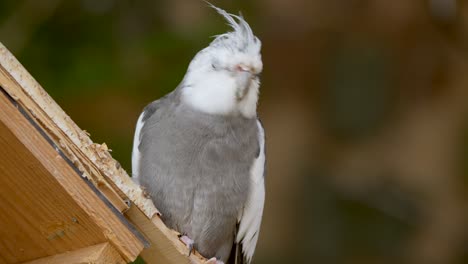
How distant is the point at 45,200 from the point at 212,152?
0.88 metres

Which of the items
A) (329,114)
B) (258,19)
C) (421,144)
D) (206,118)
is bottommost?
(421,144)

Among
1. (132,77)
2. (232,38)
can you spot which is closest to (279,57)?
(132,77)

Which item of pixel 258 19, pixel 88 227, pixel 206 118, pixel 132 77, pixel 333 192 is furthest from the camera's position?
pixel 333 192

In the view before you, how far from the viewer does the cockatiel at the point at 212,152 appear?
128 inches

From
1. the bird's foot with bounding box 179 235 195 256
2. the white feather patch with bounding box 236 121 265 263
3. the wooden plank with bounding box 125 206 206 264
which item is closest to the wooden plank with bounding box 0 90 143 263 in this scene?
the wooden plank with bounding box 125 206 206 264

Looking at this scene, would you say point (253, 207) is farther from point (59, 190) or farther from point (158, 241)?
point (59, 190)

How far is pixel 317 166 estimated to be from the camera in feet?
23.1

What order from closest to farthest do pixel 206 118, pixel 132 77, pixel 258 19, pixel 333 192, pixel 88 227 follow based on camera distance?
pixel 88 227 < pixel 206 118 < pixel 132 77 < pixel 258 19 < pixel 333 192

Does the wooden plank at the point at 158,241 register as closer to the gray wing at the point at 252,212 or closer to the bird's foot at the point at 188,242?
the bird's foot at the point at 188,242

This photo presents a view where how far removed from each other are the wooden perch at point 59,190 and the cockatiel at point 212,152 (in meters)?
0.52

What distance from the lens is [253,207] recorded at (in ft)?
11.1

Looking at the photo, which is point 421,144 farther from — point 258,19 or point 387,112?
point 258,19

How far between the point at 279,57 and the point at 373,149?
1007 mm

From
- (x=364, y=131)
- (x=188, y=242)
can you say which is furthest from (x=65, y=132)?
(x=364, y=131)
